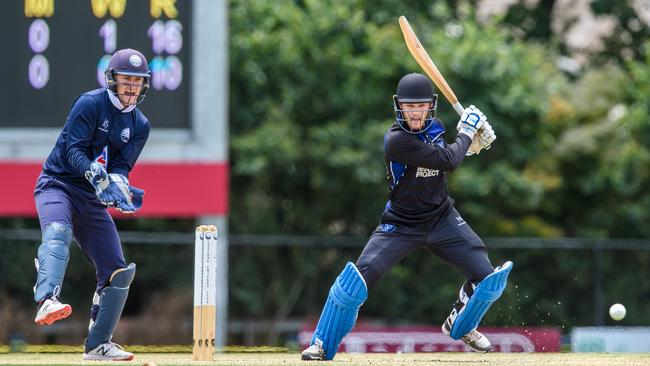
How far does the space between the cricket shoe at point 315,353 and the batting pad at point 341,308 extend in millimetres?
18

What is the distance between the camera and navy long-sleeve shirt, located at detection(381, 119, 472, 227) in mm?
8430

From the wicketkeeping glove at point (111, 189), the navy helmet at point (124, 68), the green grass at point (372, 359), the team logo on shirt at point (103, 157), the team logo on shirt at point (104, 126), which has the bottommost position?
the green grass at point (372, 359)

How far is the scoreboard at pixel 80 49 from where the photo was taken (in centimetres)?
1338

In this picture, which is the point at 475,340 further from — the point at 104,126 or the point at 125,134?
the point at 104,126

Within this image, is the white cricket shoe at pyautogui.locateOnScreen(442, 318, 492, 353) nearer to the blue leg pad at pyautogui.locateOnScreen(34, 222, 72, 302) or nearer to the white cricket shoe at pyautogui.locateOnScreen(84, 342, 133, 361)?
the white cricket shoe at pyautogui.locateOnScreen(84, 342, 133, 361)

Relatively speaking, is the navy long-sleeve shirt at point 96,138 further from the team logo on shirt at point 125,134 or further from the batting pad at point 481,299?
the batting pad at point 481,299

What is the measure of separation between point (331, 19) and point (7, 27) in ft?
18.7

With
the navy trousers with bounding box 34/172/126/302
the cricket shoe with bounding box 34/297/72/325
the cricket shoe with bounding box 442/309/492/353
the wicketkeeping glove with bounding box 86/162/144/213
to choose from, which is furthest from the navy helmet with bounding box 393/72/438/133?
the cricket shoe with bounding box 34/297/72/325

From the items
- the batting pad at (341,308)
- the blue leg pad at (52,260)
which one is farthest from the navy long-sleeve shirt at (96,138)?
the batting pad at (341,308)

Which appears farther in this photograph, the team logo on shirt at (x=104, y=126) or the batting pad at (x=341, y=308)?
the batting pad at (x=341, y=308)

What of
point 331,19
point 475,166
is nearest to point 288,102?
point 331,19

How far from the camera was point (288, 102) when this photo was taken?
700 inches

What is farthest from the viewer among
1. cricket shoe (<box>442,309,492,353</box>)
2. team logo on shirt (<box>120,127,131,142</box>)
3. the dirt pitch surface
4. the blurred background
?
the blurred background

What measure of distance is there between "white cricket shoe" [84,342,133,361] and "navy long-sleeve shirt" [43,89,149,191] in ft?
3.06
